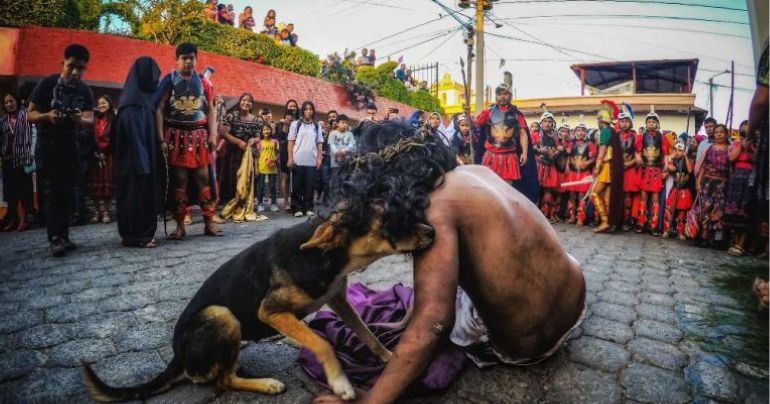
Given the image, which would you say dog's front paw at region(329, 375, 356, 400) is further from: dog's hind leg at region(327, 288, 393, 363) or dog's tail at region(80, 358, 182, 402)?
dog's tail at region(80, 358, 182, 402)

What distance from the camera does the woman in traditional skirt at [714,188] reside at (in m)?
6.37

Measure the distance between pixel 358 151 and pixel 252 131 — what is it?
6544 mm

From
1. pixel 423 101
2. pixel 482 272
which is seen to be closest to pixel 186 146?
pixel 482 272

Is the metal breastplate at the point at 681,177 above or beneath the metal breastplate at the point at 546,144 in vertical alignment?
beneath

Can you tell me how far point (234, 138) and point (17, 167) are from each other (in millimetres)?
3082

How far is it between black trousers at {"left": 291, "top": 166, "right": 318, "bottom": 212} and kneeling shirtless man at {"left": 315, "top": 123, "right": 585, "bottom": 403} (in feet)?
21.0

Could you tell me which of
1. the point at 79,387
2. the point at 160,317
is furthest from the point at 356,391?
the point at 160,317

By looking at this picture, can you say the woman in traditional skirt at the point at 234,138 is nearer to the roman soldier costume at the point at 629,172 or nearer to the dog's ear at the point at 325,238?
the dog's ear at the point at 325,238

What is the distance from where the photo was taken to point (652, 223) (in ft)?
26.1

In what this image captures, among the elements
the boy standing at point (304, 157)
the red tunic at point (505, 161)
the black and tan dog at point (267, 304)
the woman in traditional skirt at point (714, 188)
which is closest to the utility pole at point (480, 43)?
the red tunic at point (505, 161)

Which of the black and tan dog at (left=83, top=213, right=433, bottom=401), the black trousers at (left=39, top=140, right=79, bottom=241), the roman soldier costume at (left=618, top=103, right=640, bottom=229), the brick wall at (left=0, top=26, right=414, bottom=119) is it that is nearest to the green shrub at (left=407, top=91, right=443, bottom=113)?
the brick wall at (left=0, top=26, right=414, bottom=119)

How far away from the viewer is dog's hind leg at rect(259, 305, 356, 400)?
1708 mm

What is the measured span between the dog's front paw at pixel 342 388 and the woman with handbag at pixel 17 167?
21.4ft

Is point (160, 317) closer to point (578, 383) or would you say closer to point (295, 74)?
point (578, 383)
